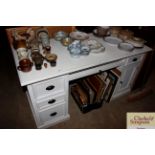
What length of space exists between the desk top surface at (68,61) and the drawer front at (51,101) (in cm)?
29

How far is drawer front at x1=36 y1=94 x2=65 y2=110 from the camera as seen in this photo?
127 centimetres

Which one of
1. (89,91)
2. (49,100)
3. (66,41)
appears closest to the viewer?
(49,100)

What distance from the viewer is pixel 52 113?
1465 millimetres

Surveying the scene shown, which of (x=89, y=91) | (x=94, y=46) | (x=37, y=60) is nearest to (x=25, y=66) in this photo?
(x=37, y=60)

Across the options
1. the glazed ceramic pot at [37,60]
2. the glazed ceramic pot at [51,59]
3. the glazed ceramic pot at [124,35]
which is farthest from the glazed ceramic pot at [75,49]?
the glazed ceramic pot at [124,35]

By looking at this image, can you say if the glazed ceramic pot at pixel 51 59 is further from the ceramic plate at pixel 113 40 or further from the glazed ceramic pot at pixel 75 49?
the ceramic plate at pixel 113 40

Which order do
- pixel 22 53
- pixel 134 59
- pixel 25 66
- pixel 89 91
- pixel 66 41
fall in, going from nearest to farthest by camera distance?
pixel 25 66
pixel 22 53
pixel 66 41
pixel 134 59
pixel 89 91

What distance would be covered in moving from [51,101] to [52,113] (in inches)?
8.7

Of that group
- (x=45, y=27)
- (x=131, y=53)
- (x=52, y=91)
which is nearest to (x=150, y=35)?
(x=131, y=53)

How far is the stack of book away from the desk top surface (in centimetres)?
28

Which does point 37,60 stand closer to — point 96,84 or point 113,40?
point 96,84

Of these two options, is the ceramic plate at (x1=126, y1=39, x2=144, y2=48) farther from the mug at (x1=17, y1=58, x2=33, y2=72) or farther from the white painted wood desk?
the mug at (x1=17, y1=58, x2=33, y2=72)

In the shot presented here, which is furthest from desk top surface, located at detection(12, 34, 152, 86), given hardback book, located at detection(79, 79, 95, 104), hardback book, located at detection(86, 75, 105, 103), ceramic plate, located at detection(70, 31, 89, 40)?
hardback book, located at detection(79, 79, 95, 104)

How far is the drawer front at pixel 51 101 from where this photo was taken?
A: 4.15ft
